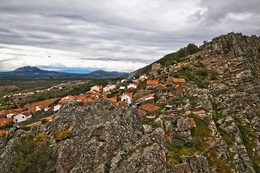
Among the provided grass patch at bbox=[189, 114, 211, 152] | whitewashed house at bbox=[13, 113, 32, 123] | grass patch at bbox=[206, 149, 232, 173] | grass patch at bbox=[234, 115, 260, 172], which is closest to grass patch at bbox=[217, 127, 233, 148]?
grass patch at bbox=[189, 114, 211, 152]

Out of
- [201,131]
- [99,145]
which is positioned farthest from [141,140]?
[201,131]

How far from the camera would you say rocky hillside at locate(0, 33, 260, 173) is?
19.5 meters

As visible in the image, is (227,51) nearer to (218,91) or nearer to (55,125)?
(218,91)

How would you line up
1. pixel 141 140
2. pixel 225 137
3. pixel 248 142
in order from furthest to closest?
1. pixel 248 142
2. pixel 225 137
3. pixel 141 140

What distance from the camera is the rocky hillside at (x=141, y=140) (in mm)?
19500

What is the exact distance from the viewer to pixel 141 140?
63.9 feet

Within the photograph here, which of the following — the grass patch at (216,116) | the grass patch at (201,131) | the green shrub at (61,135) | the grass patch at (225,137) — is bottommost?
the grass patch at (225,137)

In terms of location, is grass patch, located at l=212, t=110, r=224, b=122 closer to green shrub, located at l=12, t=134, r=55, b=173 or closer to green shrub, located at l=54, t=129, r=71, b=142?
green shrub, located at l=54, t=129, r=71, b=142

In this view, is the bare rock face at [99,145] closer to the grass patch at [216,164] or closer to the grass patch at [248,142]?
the grass patch at [216,164]

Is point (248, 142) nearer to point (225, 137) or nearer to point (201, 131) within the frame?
point (225, 137)

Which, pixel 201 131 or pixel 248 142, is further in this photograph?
pixel 248 142

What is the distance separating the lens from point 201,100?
43281 mm

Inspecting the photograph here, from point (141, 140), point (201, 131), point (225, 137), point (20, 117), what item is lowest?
point (20, 117)

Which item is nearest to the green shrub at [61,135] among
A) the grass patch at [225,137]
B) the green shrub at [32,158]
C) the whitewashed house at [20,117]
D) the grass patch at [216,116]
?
the green shrub at [32,158]
